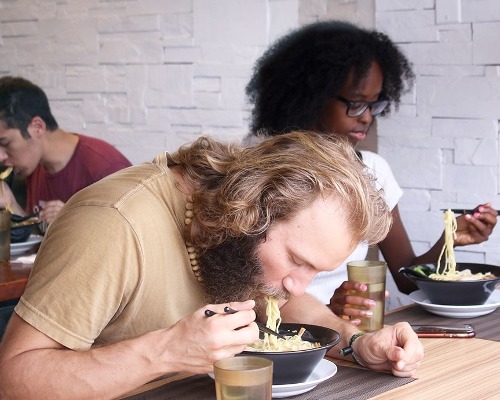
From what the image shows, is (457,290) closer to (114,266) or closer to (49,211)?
(114,266)

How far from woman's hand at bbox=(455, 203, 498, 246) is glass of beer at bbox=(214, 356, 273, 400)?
160 centimetres

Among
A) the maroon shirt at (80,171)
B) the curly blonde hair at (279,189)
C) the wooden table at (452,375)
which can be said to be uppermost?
the curly blonde hair at (279,189)

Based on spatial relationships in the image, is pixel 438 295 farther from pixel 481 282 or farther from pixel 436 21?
Answer: pixel 436 21

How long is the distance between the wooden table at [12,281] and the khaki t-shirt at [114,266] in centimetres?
88

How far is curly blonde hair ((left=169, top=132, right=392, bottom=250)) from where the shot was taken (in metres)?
1.72

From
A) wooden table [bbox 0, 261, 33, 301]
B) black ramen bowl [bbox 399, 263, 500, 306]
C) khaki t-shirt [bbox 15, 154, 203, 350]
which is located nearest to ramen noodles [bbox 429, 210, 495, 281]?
black ramen bowl [bbox 399, 263, 500, 306]

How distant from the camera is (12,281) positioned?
105 inches

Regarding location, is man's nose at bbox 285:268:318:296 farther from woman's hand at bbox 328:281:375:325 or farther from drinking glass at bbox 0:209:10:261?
drinking glass at bbox 0:209:10:261

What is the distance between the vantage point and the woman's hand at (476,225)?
2.88 metres

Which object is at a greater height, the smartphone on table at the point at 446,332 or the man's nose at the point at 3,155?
the man's nose at the point at 3,155

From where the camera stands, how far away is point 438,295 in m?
2.38

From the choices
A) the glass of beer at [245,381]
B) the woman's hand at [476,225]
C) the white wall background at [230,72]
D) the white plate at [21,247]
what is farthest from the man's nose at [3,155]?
the glass of beer at [245,381]

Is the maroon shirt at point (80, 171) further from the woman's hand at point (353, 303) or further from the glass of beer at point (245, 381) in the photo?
the glass of beer at point (245, 381)

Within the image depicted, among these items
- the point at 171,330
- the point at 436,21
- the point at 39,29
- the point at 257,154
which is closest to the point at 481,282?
the point at 257,154
